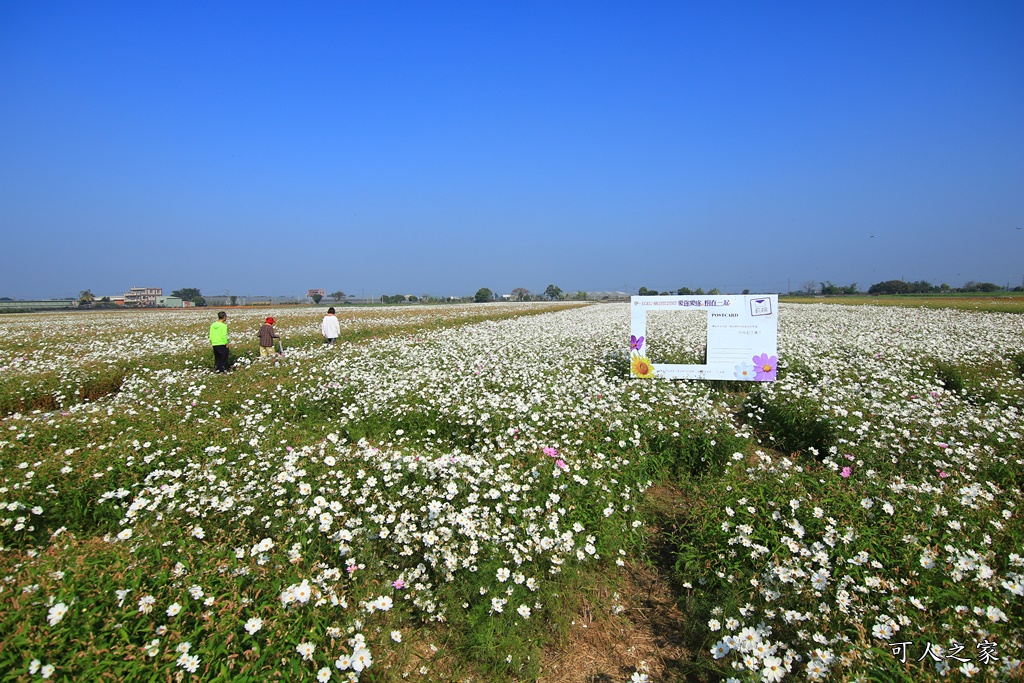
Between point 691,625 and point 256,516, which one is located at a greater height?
point 256,516

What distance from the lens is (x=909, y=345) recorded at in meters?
14.5

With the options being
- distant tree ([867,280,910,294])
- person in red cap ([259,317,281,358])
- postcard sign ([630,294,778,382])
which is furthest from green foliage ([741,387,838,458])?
distant tree ([867,280,910,294])

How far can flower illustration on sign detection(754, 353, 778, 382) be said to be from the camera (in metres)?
10.1

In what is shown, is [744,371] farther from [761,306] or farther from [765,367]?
[761,306]

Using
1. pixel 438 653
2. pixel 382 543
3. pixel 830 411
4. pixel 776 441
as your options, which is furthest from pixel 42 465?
pixel 830 411

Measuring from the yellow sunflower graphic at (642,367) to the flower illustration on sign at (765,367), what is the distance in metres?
2.11

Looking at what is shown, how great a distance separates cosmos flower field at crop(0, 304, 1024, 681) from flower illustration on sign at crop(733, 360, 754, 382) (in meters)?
1.66

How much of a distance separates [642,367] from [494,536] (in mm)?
6973

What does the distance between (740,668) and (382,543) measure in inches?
117

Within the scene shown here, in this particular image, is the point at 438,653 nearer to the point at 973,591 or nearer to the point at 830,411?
the point at 973,591

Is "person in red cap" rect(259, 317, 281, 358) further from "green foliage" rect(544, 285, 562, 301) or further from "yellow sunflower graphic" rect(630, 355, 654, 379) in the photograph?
"green foliage" rect(544, 285, 562, 301)

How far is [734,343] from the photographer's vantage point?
10.4 m

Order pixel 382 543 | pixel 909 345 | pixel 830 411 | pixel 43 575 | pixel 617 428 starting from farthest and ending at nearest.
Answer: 1. pixel 909 345
2. pixel 830 411
3. pixel 617 428
4. pixel 382 543
5. pixel 43 575

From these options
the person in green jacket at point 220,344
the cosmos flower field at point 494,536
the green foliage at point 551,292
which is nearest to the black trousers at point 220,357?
the person in green jacket at point 220,344
